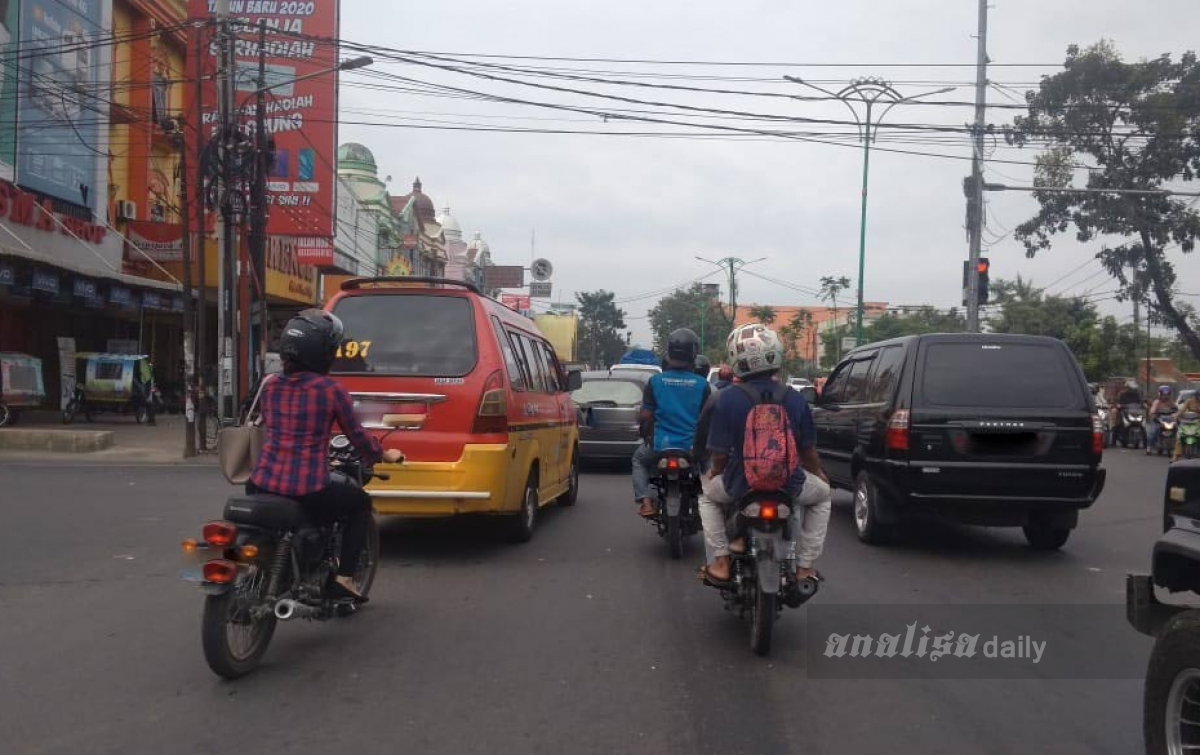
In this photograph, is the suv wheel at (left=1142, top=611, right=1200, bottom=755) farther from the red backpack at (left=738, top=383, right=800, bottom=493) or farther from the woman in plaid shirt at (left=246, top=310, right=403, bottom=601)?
the woman in plaid shirt at (left=246, top=310, right=403, bottom=601)

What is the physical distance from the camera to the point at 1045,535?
897cm

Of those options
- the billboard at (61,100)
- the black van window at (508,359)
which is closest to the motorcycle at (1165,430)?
the black van window at (508,359)

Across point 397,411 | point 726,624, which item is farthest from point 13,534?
point 726,624

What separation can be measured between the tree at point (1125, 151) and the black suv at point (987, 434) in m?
21.4

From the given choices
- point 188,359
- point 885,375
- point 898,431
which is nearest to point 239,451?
point 898,431

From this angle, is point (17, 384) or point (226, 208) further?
point (17, 384)

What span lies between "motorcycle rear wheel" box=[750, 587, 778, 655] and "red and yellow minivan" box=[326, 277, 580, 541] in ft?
8.77

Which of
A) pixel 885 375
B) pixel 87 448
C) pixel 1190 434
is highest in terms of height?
pixel 885 375

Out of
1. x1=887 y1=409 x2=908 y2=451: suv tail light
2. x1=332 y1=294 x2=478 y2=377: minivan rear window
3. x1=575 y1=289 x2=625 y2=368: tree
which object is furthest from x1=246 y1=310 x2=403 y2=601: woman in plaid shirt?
x1=575 y1=289 x2=625 y2=368: tree

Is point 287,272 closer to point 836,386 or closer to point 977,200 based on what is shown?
point 977,200

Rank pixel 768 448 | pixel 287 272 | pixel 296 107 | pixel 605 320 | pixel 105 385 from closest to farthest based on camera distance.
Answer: pixel 768 448 → pixel 105 385 → pixel 296 107 → pixel 287 272 → pixel 605 320

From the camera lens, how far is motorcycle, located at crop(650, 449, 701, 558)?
8047mm

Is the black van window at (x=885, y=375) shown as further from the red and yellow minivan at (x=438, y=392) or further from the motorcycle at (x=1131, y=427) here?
the motorcycle at (x=1131, y=427)

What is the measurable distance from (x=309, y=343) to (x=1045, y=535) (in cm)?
671
